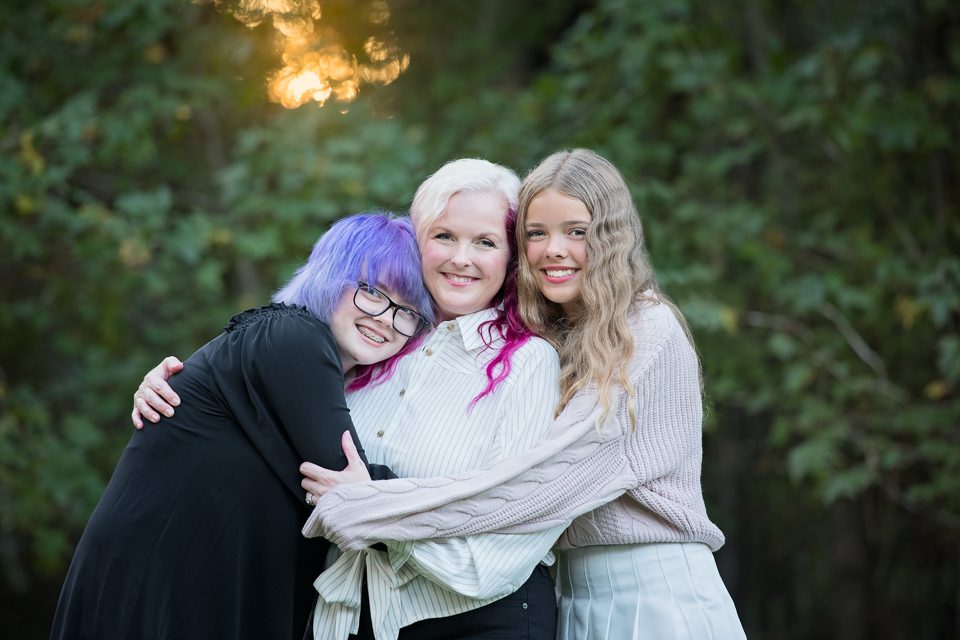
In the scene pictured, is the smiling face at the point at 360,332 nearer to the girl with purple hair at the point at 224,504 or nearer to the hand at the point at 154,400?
the girl with purple hair at the point at 224,504

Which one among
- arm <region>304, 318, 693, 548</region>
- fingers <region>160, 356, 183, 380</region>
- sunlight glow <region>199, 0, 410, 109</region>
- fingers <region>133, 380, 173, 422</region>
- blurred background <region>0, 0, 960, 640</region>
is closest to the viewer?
arm <region>304, 318, 693, 548</region>

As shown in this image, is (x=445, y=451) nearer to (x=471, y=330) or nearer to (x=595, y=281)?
(x=471, y=330)

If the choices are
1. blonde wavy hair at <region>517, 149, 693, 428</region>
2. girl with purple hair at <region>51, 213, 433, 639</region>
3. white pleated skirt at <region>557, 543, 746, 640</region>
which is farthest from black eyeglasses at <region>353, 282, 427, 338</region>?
white pleated skirt at <region>557, 543, 746, 640</region>

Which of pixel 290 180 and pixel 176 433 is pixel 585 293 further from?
pixel 290 180

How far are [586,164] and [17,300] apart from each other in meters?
4.79

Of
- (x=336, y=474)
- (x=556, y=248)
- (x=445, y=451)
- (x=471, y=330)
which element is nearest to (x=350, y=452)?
(x=336, y=474)

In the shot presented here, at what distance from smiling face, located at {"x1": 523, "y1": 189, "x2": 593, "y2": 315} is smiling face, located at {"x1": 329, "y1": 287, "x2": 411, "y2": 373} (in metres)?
0.43

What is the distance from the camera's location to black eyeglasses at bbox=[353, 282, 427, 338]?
2.56 m

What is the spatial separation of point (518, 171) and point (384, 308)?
329 centimetres

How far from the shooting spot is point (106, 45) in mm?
5824

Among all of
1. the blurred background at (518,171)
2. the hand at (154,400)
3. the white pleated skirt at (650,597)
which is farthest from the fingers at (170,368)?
the blurred background at (518,171)

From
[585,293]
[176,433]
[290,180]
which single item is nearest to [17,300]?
[290,180]

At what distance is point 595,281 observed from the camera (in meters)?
2.62

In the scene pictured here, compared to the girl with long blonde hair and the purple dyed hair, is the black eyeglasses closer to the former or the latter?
the purple dyed hair
